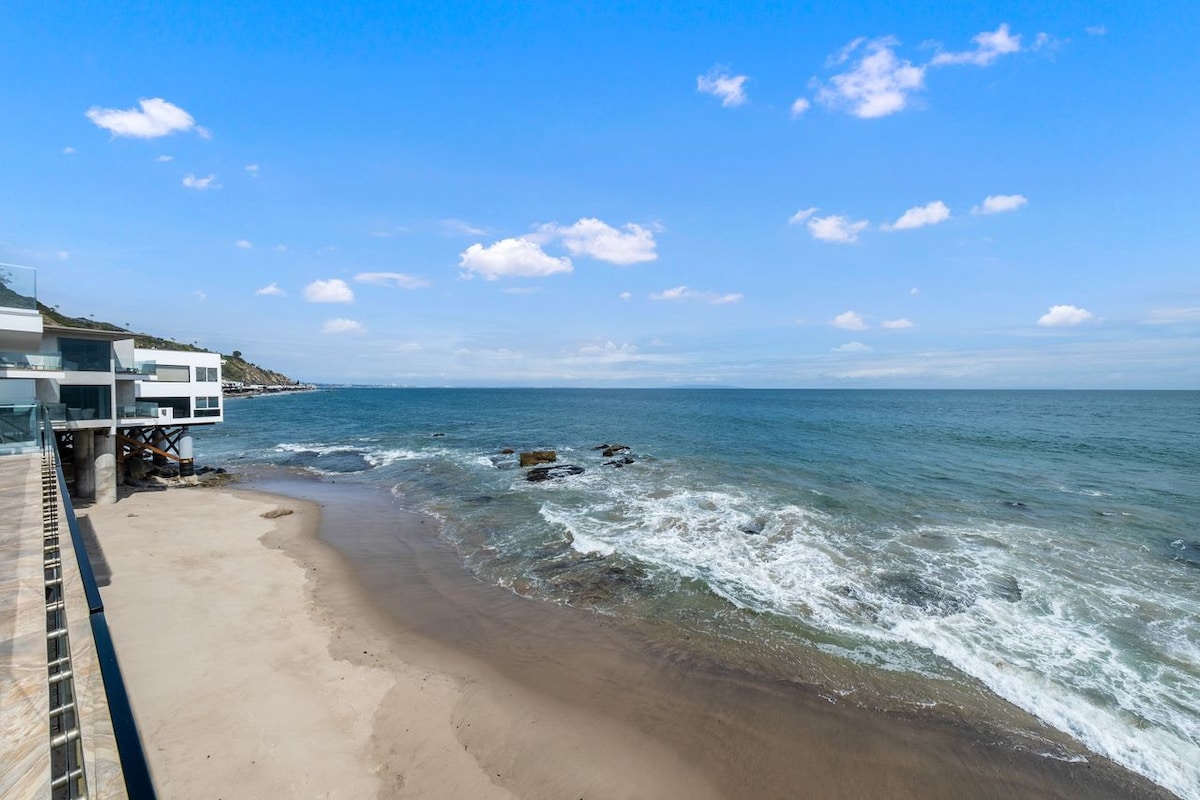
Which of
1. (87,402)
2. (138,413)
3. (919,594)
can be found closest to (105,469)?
(87,402)

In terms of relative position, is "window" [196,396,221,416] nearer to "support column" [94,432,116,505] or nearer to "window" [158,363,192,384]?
"window" [158,363,192,384]

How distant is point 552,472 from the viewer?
34.9 meters

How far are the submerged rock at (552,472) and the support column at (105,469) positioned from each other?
67.1ft

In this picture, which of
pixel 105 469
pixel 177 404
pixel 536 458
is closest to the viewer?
pixel 105 469

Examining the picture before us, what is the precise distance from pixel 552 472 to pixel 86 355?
24.5 meters

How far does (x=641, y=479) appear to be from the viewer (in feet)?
109

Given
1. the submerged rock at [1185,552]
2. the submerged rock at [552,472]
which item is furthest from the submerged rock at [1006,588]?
the submerged rock at [552,472]

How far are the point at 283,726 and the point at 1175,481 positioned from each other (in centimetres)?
4799

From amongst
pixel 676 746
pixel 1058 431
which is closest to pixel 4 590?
pixel 676 746

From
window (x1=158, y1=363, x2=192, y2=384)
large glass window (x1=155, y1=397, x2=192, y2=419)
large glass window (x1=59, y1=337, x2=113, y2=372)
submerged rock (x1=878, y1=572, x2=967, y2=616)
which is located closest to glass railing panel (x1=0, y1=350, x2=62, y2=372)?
large glass window (x1=59, y1=337, x2=113, y2=372)

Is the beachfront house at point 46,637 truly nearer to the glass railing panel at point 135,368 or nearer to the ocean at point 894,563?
the glass railing panel at point 135,368

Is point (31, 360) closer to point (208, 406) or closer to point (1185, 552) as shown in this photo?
point (208, 406)


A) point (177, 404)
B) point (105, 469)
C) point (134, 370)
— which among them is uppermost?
point (134, 370)

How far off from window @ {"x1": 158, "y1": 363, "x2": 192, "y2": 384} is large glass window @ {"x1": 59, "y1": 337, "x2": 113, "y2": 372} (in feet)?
20.0
